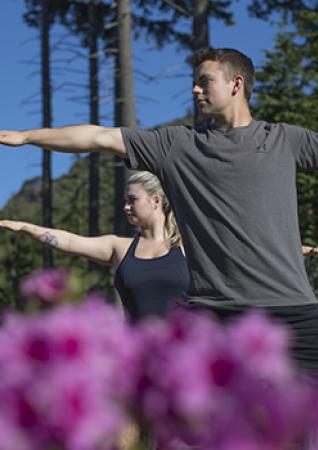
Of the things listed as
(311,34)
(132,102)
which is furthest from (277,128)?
(311,34)

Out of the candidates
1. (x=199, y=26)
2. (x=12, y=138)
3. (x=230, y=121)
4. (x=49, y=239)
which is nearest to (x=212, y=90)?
(x=230, y=121)

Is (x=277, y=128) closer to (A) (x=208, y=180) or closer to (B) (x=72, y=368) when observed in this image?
(A) (x=208, y=180)

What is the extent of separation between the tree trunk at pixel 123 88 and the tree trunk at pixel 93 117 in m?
3.61

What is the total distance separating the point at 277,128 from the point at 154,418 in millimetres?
2847

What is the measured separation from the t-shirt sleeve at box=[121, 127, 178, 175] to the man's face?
0.51 feet

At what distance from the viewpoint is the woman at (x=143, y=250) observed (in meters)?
5.00

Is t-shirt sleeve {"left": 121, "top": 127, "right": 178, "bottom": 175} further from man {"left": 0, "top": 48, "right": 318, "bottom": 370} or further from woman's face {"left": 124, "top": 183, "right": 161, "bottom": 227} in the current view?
woman's face {"left": 124, "top": 183, "right": 161, "bottom": 227}

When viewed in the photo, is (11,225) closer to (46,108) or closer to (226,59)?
(226,59)

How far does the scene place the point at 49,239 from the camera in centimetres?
509

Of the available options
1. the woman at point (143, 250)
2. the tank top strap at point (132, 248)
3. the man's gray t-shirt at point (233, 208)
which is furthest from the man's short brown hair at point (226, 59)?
the tank top strap at point (132, 248)

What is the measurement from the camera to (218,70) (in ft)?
11.8

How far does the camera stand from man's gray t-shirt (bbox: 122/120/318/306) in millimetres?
3318

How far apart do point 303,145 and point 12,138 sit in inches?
45.6

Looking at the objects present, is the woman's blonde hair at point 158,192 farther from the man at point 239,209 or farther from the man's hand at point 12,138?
the man's hand at point 12,138
